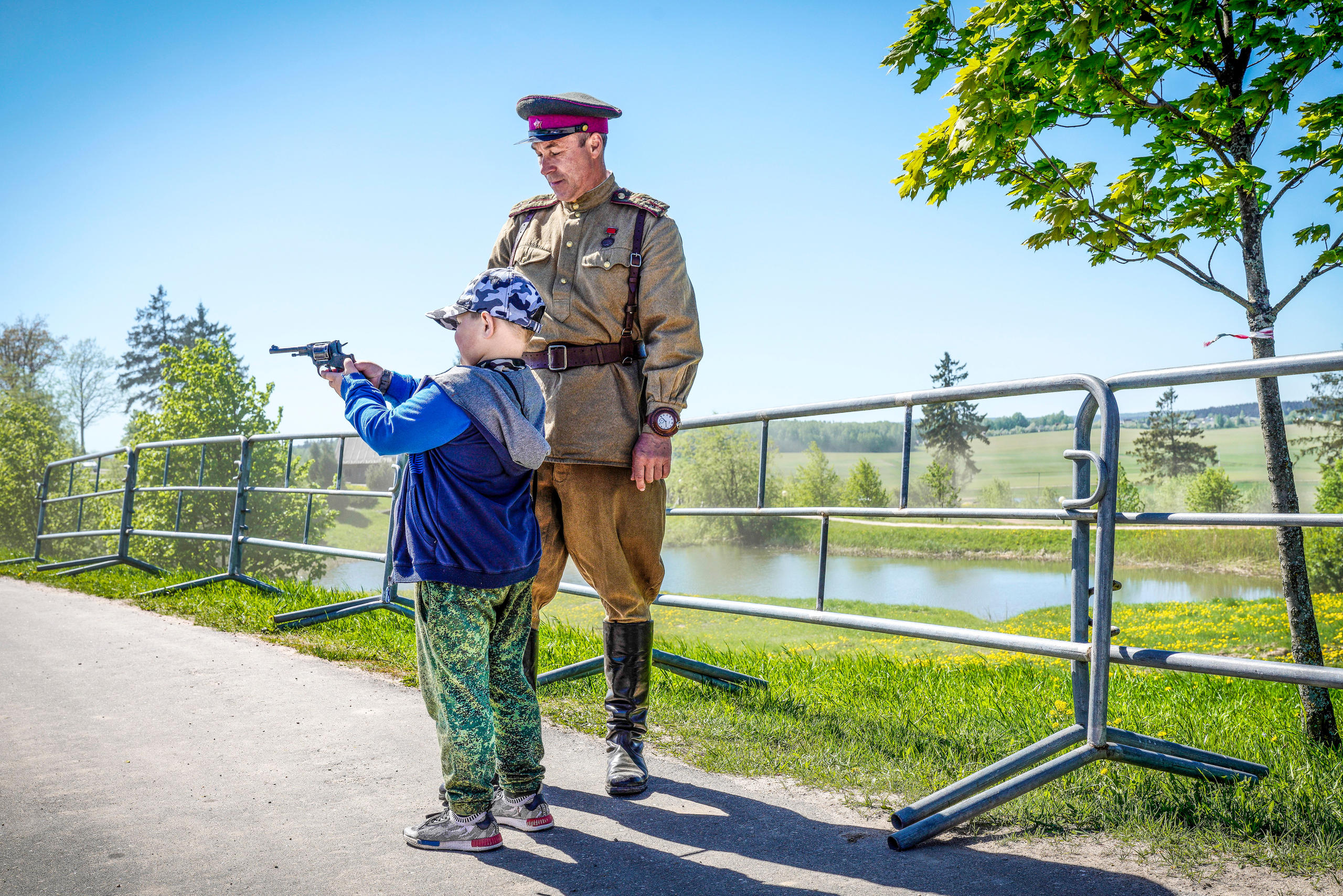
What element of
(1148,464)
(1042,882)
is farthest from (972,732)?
(1148,464)

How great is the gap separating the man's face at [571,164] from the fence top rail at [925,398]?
1.11m

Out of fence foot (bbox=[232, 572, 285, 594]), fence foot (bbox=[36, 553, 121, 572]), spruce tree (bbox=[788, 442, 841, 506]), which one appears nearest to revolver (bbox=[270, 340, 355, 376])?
fence foot (bbox=[232, 572, 285, 594])

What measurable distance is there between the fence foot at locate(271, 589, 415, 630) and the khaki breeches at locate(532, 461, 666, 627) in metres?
2.50

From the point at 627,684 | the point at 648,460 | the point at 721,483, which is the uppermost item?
the point at 721,483

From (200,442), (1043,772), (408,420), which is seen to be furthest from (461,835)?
(200,442)

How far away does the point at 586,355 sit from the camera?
2941 millimetres

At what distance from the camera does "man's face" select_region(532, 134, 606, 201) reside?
9.74 ft

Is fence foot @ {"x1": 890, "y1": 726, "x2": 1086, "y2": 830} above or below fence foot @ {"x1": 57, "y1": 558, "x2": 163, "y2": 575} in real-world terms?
above

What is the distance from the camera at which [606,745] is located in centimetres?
291

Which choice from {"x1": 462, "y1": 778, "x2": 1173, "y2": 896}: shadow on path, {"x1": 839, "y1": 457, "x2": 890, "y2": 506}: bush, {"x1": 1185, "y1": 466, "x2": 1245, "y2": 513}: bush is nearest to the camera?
{"x1": 462, "y1": 778, "x2": 1173, "y2": 896}: shadow on path

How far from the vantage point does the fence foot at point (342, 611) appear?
5.25 m

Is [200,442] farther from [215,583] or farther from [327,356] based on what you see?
[327,356]

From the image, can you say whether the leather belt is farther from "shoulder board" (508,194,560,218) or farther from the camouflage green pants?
the camouflage green pants

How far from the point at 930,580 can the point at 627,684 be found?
58.7m
